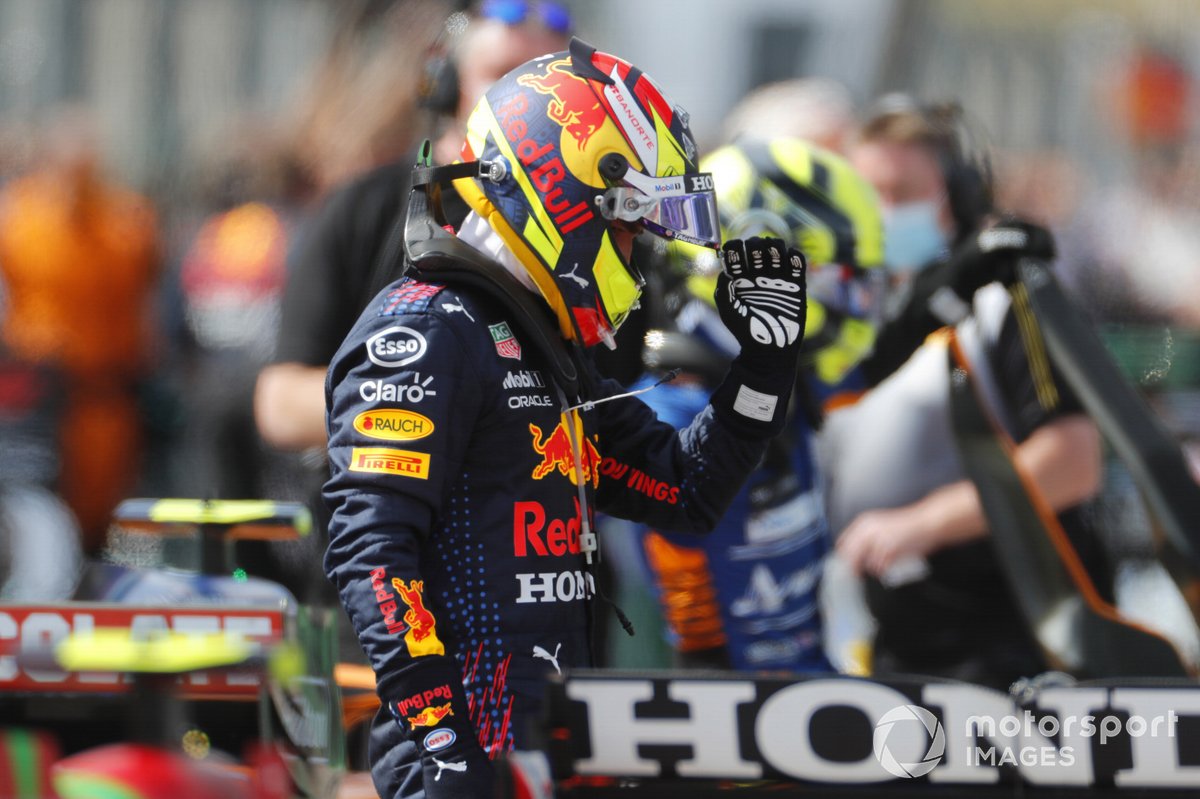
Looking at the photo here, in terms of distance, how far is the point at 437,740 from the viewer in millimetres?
2342

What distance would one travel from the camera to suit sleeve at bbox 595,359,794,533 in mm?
2902

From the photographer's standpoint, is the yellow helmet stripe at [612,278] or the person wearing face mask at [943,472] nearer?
the yellow helmet stripe at [612,278]

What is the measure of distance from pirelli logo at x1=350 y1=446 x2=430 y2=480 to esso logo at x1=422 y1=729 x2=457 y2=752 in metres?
0.37

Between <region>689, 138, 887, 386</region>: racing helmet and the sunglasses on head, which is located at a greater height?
the sunglasses on head

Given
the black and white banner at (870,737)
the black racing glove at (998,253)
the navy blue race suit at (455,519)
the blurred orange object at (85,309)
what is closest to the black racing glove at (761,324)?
the navy blue race suit at (455,519)

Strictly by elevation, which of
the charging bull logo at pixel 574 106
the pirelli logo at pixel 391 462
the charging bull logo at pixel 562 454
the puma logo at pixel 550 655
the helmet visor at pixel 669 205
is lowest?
the puma logo at pixel 550 655

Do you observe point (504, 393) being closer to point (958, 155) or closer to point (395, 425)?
point (395, 425)

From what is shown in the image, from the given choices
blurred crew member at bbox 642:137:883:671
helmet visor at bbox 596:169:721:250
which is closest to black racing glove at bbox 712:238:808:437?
helmet visor at bbox 596:169:721:250

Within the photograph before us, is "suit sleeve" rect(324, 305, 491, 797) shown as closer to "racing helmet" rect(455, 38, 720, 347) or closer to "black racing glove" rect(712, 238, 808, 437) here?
"racing helmet" rect(455, 38, 720, 347)

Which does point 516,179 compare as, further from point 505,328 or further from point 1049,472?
point 1049,472

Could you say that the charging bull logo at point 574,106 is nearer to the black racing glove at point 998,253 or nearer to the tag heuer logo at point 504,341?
the tag heuer logo at point 504,341

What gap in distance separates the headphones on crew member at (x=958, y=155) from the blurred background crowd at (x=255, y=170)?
26 centimetres

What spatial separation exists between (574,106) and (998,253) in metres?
1.57

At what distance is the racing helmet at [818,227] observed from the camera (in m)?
4.12
